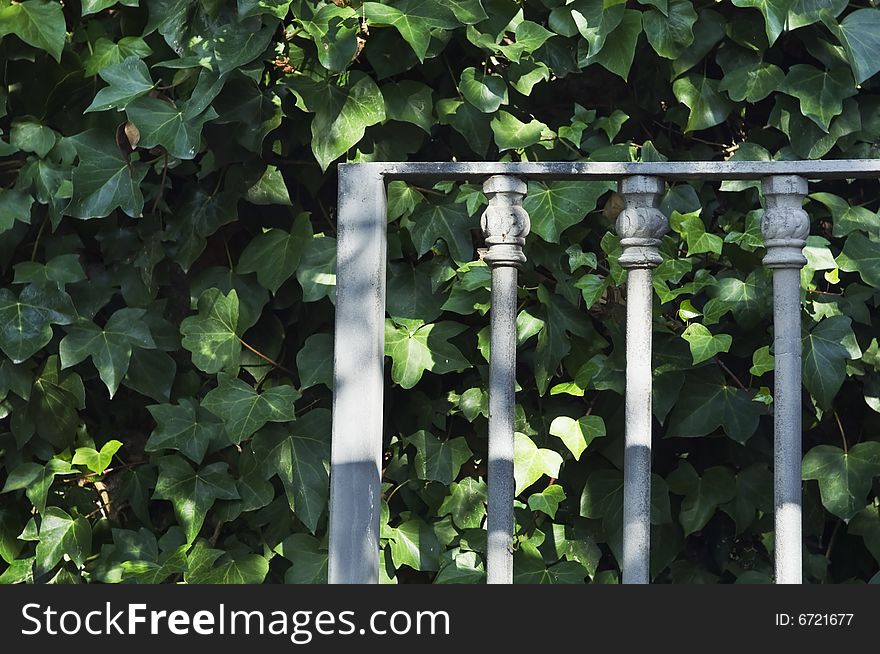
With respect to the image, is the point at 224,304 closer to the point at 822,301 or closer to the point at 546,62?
the point at 546,62

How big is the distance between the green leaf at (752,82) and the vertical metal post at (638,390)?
63 centimetres

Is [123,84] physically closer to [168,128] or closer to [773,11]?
[168,128]

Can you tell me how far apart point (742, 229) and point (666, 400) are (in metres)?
0.31

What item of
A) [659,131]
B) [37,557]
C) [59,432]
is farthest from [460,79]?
[37,557]

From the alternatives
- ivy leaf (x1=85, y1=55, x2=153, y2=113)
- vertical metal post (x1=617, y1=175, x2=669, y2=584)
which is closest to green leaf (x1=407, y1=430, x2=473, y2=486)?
vertical metal post (x1=617, y1=175, x2=669, y2=584)

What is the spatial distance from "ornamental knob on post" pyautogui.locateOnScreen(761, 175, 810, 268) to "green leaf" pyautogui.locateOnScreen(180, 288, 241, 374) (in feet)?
3.02

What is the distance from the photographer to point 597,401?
1.70 metres

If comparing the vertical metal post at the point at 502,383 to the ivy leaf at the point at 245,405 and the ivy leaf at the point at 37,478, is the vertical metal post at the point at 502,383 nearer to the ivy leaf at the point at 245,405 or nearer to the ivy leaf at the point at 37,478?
the ivy leaf at the point at 245,405

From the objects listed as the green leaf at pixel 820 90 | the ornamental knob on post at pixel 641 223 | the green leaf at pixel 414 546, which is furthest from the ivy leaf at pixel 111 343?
the green leaf at pixel 820 90

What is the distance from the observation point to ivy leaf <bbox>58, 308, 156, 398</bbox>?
5.40 ft

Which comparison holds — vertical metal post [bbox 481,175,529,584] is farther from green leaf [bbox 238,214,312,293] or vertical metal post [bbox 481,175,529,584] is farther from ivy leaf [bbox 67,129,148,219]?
ivy leaf [bbox 67,129,148,219]

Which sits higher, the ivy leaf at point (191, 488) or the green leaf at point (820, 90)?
the green leaf at point (820, 90)

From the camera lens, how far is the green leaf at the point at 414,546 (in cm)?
164

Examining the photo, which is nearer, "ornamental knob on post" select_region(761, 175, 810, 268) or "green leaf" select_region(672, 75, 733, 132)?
"ornamental knob on post" select_region(761, 175, 810, 268)
